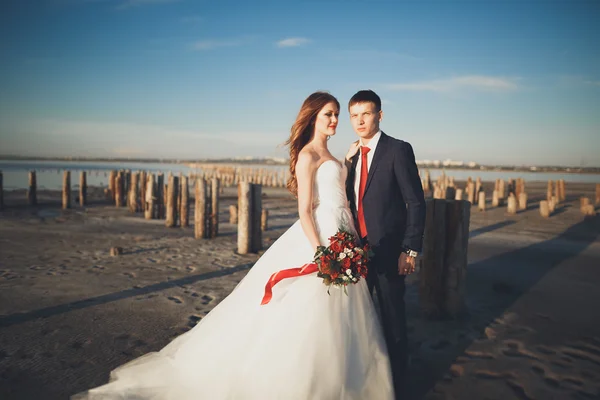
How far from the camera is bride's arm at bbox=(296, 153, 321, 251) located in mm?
2996

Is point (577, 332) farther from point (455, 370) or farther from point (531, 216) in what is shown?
point (531, 216)

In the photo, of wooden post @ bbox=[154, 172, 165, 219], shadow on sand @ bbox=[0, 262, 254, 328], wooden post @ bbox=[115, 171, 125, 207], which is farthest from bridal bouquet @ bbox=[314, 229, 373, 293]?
wooden post @ bbox=[115, 171, 125, 207]

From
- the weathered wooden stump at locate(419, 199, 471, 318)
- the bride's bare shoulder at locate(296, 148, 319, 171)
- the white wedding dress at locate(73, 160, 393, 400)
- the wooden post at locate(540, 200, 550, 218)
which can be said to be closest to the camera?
the white wedding dress at locate(73, 160, 393, 400)

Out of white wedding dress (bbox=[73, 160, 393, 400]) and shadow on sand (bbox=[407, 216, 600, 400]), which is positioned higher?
white wedding dress (bbox=[73, 160, 393, 400])

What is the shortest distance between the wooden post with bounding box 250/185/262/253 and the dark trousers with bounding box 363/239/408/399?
18.7 feet

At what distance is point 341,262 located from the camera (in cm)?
278

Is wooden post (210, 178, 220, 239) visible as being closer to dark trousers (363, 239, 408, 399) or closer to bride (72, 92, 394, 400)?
bride (72, 92, 394, 400)

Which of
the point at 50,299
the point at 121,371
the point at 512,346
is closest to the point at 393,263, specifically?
the point at 512,346

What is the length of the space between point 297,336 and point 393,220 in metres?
1.29

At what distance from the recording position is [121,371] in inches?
131

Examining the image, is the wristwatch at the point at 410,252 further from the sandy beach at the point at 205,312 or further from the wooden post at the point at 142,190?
the wooden post at the point at 142,190

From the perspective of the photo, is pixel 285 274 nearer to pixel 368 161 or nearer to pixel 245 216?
pixel 368 161

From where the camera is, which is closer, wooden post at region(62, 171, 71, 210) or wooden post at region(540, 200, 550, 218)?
wooden post at region(540, 200, 550, 218)

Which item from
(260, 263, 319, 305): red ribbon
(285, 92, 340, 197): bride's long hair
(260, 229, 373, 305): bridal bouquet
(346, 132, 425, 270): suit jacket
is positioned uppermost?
(285, 92, 340, 197): bride's long hair
